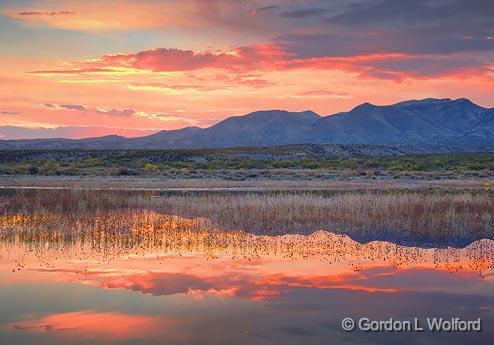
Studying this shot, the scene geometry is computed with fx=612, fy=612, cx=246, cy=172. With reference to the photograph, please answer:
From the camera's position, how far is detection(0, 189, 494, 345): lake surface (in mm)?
10953

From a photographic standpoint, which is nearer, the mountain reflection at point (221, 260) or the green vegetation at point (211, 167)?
the mountain reflection at point (221, 260)

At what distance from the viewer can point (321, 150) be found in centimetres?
12888

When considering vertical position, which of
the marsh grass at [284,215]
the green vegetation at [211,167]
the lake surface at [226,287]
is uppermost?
the green vegetation at [211,167]

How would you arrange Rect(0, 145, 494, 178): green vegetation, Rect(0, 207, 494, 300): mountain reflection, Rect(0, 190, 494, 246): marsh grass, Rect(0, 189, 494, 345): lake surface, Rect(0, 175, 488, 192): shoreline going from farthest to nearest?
Rect(0, 145, 494, 178): green vegetation, Rect(0, 175, 488, 192): shoreline, Rect(0, 190, 494, 246): marsh grass, Rect(0, 207, 494, 300): mountain reflection, Rect(0, 189, 494, 345): lake surface

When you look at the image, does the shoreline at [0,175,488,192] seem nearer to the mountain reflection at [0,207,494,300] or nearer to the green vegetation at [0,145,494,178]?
the green vegetation at [0,145,494,178]

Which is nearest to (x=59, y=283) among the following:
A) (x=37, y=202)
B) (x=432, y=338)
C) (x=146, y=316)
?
(x=146, y=316)

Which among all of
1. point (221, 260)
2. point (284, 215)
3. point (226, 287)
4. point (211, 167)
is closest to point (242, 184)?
point (284, 215)

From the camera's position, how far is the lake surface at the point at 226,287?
11.0m

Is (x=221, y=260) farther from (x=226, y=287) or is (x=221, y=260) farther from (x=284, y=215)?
(x=284, y=215)

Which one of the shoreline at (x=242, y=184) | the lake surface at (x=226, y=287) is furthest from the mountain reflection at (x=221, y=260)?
the shoreline at (x=242, y=184)

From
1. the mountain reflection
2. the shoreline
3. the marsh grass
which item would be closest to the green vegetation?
the shoreline

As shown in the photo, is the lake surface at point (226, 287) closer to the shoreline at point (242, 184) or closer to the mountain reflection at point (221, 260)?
the mountain reflection at point (221, 260)

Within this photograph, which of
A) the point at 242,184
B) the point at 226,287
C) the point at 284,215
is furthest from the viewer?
the point at 242,184

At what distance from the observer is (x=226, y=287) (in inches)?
559
